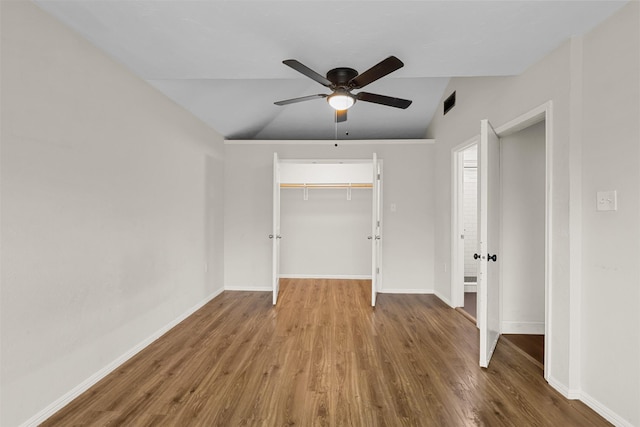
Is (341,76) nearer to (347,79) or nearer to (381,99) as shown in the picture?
(347,79)

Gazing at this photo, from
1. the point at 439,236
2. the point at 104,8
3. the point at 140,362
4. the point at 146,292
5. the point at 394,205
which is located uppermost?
the point at 104,8

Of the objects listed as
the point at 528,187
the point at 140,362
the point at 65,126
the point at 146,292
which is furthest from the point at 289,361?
the point at 528,187

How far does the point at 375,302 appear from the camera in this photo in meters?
4.26

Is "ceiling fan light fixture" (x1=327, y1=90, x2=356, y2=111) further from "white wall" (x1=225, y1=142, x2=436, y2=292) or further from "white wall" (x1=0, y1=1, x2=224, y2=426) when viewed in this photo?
"white wall" (x1=225, y1=142, x2=436, y2=292)

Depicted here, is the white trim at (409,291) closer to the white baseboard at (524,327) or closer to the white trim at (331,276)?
the white trim at (331,276)

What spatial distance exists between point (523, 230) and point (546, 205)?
38.4 inches

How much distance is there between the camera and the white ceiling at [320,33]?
1794mm

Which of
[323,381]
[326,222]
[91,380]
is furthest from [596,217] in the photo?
[326,222]

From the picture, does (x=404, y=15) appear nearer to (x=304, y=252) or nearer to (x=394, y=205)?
(x=394, y=205)

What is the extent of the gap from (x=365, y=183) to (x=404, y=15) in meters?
3.78

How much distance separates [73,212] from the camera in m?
2.07

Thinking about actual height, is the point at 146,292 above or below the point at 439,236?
below

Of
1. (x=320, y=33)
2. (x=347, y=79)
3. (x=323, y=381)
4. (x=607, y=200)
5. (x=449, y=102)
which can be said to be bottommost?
(x=323, y=381)

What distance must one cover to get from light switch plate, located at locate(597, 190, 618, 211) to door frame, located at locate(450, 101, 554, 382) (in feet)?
1.13
